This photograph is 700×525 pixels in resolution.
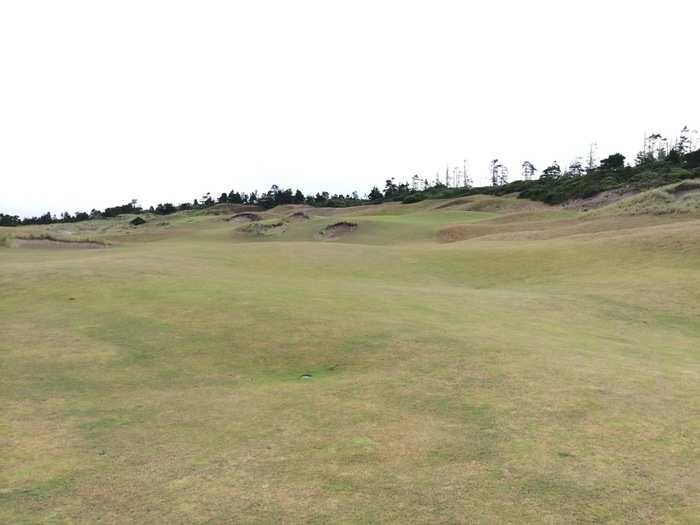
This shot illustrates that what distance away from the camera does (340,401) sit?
9.45 meters

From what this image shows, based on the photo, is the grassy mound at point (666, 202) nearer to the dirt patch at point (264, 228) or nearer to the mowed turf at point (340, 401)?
the mowed turf at point (340, 401)

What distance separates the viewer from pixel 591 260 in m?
27.8

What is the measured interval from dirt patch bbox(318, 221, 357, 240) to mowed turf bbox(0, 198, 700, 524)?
34.0 meters

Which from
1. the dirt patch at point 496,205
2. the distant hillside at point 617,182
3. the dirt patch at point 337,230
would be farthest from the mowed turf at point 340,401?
the dirt patch at point 496,205

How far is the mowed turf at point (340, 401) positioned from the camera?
6039 millimetres

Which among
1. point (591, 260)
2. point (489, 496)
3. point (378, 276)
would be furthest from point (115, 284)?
point (591, 260)

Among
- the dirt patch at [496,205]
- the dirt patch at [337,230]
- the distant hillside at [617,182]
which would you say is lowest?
the dirt patch at [337,230]

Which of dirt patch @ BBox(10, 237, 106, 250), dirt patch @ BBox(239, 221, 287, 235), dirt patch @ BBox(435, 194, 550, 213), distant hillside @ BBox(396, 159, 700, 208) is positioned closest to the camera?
dirt patch @ BBox(10, 237, 106, 250)

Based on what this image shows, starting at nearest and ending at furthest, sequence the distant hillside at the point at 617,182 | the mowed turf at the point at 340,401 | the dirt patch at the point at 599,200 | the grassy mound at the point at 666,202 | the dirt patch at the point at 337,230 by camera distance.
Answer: the mowed turf at the point at 340,401 < the grassy mound at the point at 666,202 < the dirt patch at the point at 337,230 < the dirt patch at the point at 599,200 < the distant hillside at the point at 617,182

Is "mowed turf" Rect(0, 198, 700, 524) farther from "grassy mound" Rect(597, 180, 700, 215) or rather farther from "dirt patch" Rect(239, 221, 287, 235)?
"dirt patch" Rect(239, 221, 287, 235)

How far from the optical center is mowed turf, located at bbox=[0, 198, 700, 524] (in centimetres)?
604

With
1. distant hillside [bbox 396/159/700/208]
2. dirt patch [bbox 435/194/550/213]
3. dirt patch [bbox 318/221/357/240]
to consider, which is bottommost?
dirt patch [bbox 318/221/357/240]

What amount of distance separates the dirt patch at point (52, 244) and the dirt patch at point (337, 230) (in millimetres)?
20526

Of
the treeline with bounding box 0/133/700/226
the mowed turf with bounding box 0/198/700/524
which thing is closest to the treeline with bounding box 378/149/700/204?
the treeline with bounding box 0/133/700/226
